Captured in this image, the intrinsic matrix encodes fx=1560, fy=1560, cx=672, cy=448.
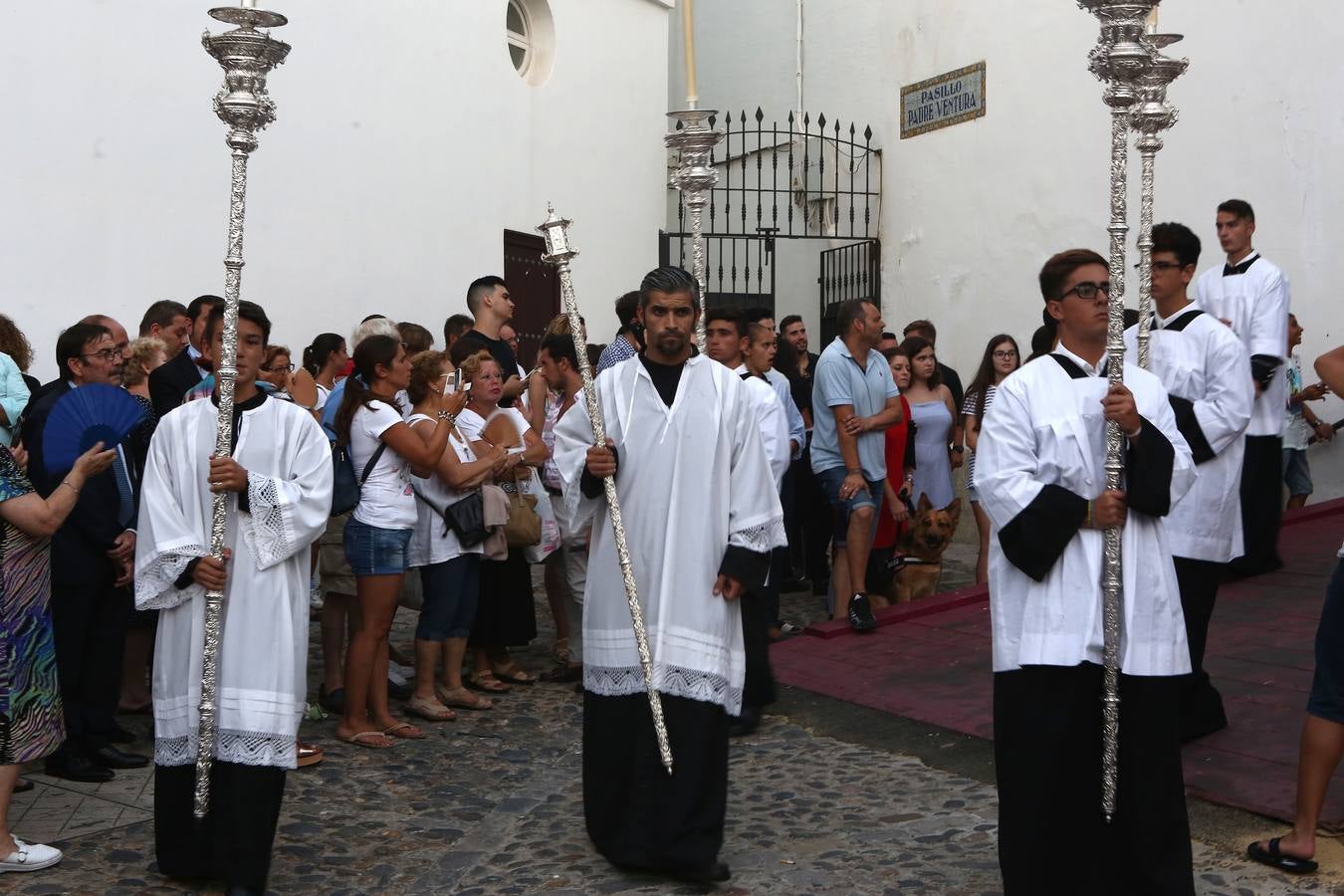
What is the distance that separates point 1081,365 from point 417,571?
13.0 ft

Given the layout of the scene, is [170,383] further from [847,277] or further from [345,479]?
[847,277]

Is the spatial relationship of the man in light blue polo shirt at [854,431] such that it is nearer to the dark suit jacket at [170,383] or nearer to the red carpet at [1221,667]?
the red carpet at [1221,667]

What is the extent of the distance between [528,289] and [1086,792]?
10065 mm

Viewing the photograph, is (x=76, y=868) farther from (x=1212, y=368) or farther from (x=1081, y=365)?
(x=1212, y=368)

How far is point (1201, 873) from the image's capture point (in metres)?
5.00

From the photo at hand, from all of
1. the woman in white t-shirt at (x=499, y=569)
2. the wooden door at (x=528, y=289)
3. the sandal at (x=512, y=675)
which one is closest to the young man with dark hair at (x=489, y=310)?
the woman in white t-shirt at (x=499, y=569)

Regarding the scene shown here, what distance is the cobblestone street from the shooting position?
5.16 m

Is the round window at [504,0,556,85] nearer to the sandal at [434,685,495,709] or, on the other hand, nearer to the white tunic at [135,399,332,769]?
the sandal at [434,685,495,709]

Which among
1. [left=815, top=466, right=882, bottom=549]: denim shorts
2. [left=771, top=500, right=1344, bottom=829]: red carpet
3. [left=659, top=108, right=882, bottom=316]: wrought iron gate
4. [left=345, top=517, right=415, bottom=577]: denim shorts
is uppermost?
[left=659, top=108, right=882, bottom=316]: wrought iron gate

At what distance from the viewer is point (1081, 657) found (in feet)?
14.3

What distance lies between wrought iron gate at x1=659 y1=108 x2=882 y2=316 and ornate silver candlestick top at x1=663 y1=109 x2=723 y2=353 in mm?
6902

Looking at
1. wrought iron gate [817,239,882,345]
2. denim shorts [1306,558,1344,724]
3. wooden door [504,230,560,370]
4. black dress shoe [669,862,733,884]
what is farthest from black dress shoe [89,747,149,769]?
wrought iron gate [817,239,882,345]

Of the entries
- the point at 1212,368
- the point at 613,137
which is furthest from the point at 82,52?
the point at 1212,368

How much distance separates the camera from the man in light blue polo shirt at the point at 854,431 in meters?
8.53
